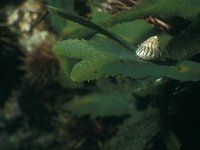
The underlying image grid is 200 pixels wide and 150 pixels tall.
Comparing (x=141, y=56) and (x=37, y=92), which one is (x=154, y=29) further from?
(x=37, y=92)

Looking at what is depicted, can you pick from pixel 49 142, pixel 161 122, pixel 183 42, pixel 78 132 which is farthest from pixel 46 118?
pixel 183 42

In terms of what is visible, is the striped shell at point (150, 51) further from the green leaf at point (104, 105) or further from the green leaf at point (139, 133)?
the green leaf at point (104, 105)

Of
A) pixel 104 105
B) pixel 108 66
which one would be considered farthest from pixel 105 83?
pixel 108 66

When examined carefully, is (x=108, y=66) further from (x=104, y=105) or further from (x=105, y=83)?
(x=105, y=83)

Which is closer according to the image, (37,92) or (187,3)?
(187,3)

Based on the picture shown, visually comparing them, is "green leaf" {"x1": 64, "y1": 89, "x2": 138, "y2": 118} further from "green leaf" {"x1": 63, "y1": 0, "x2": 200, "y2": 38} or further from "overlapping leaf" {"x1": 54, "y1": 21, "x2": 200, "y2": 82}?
"overlapping leaf" {"x1": 54, "y1": 21, "x2": 200, "y2": 82}

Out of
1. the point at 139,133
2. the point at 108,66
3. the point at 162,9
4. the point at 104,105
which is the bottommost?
the point at 104,105

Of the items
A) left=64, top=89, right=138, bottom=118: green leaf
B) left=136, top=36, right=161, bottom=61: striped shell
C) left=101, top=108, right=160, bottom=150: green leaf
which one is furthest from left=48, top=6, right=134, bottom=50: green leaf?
left=64, top=89, right=138, bottom=118: green leaf

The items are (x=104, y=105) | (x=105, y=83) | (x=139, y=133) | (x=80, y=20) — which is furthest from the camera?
(x=105, y=83)
